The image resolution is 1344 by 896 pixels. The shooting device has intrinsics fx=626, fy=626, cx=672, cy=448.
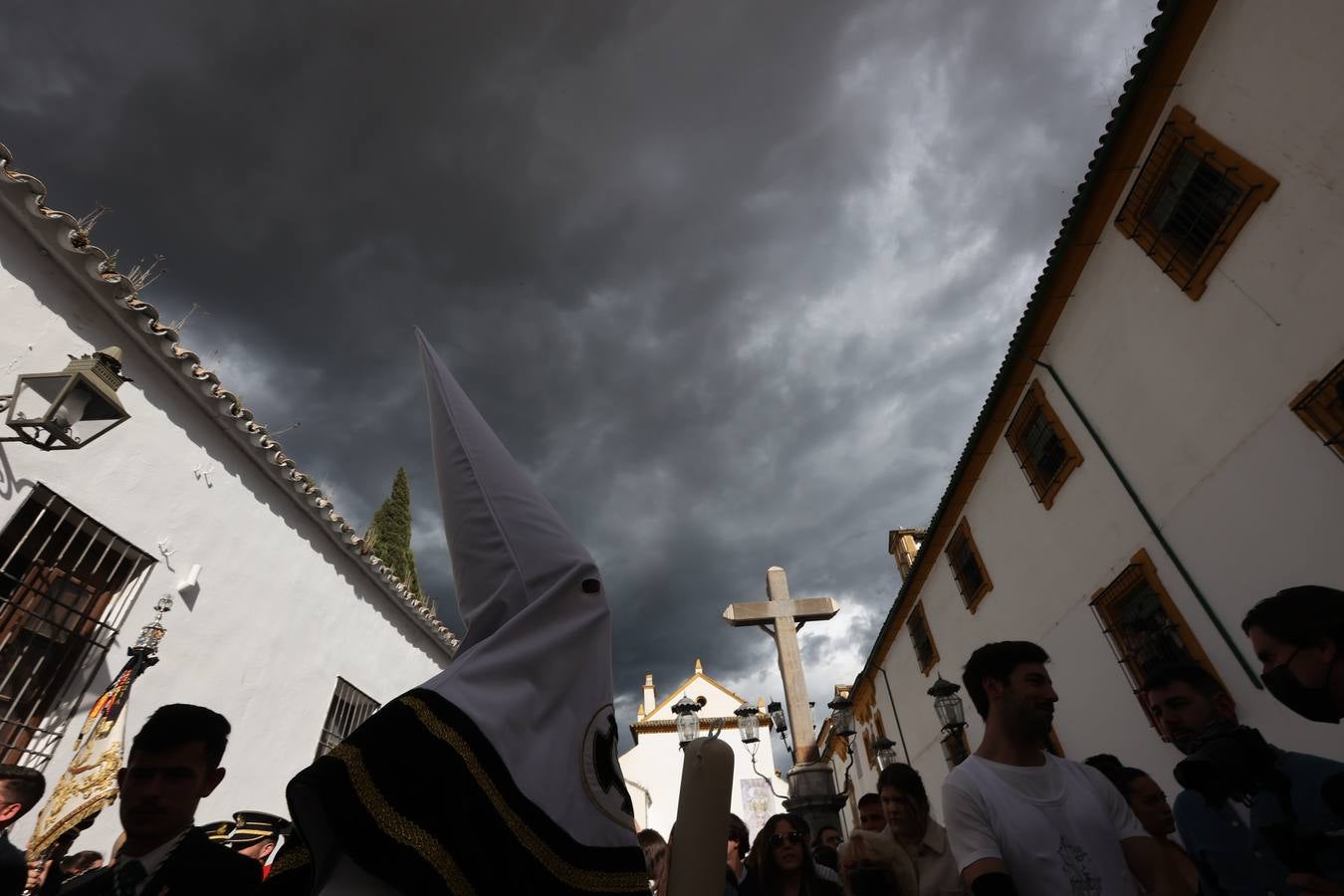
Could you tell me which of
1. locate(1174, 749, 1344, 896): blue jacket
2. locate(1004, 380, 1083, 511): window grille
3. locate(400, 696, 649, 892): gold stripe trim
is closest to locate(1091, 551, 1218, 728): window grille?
locate(1004, 380, 1083, 511): window grille

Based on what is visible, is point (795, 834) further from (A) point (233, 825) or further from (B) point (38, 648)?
(B) point (38, 648)

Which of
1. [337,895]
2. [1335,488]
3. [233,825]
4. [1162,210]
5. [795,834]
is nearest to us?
[337,895]

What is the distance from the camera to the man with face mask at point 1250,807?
1745 mm

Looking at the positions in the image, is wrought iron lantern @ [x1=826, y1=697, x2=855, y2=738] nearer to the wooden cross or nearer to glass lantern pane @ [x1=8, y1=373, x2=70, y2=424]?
the wooden cross

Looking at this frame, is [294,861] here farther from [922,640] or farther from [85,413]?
[922,640]

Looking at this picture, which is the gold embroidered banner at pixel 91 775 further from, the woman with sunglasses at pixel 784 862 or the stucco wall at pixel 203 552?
the woman with sunglasses at pixel 784 862

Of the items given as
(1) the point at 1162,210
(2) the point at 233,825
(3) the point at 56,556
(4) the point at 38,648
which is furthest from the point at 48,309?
(1) the point at 1162,210

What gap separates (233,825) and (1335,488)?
329 inches

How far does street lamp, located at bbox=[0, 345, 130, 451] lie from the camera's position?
3977 millimetres

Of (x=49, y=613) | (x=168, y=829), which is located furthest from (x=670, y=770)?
(x=168, y=829)

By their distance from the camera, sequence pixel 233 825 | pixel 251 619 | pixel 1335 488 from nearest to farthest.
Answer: pixel 1335 488
pixel 233 825
pixel 251 619

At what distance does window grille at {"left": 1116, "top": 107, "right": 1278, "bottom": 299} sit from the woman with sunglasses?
5209 millimetres

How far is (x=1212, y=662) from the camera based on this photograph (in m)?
5.24

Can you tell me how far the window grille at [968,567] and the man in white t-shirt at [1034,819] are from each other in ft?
24.2
